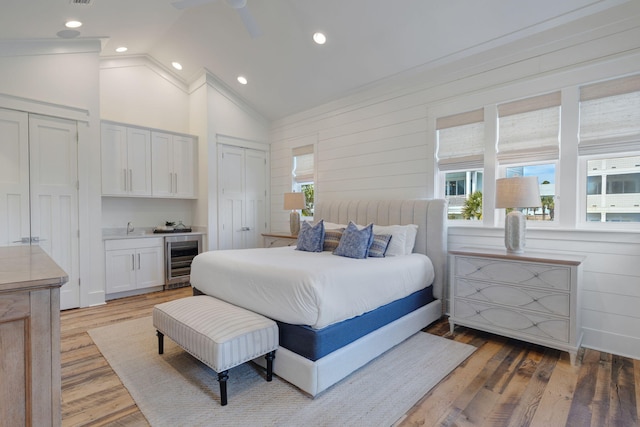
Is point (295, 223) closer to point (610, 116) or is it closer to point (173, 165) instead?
point (173, 165)

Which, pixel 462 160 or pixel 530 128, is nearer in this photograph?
pixel 530 128

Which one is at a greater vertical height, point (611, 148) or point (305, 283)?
point (611, 148)

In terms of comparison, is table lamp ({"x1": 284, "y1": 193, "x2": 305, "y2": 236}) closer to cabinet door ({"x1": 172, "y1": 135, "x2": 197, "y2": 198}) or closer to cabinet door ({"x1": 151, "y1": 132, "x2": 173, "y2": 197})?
cabinet door ({"x1": 172, "y1": 135, "x2": 197, "y2": 198})

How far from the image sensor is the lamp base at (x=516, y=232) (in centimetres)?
293

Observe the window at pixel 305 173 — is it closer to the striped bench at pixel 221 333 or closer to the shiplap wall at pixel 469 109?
the shiplap wall at pixel 469 109

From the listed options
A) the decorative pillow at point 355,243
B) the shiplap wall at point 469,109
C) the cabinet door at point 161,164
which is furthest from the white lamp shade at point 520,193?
the cabinet door at point 161,164

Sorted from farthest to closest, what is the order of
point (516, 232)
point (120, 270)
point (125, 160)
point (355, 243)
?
point (125, 160)
point (120, 270)
point (355, 243)
point (516, 232)

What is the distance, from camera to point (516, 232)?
2938 mm

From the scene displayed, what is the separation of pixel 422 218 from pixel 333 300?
1.95m

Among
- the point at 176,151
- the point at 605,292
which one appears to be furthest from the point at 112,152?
the point at 605,292

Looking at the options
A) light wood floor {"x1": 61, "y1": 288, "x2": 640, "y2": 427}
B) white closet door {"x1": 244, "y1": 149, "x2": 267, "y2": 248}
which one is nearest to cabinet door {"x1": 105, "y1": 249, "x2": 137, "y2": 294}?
light wood floor {"x1": 61, "y1": 288, "x2": 640, "y2": 427}

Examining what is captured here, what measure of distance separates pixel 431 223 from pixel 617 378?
77.1 inches

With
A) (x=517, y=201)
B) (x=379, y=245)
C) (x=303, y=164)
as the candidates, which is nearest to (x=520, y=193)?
(x=517, y=201)

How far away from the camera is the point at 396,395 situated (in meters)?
2.15
